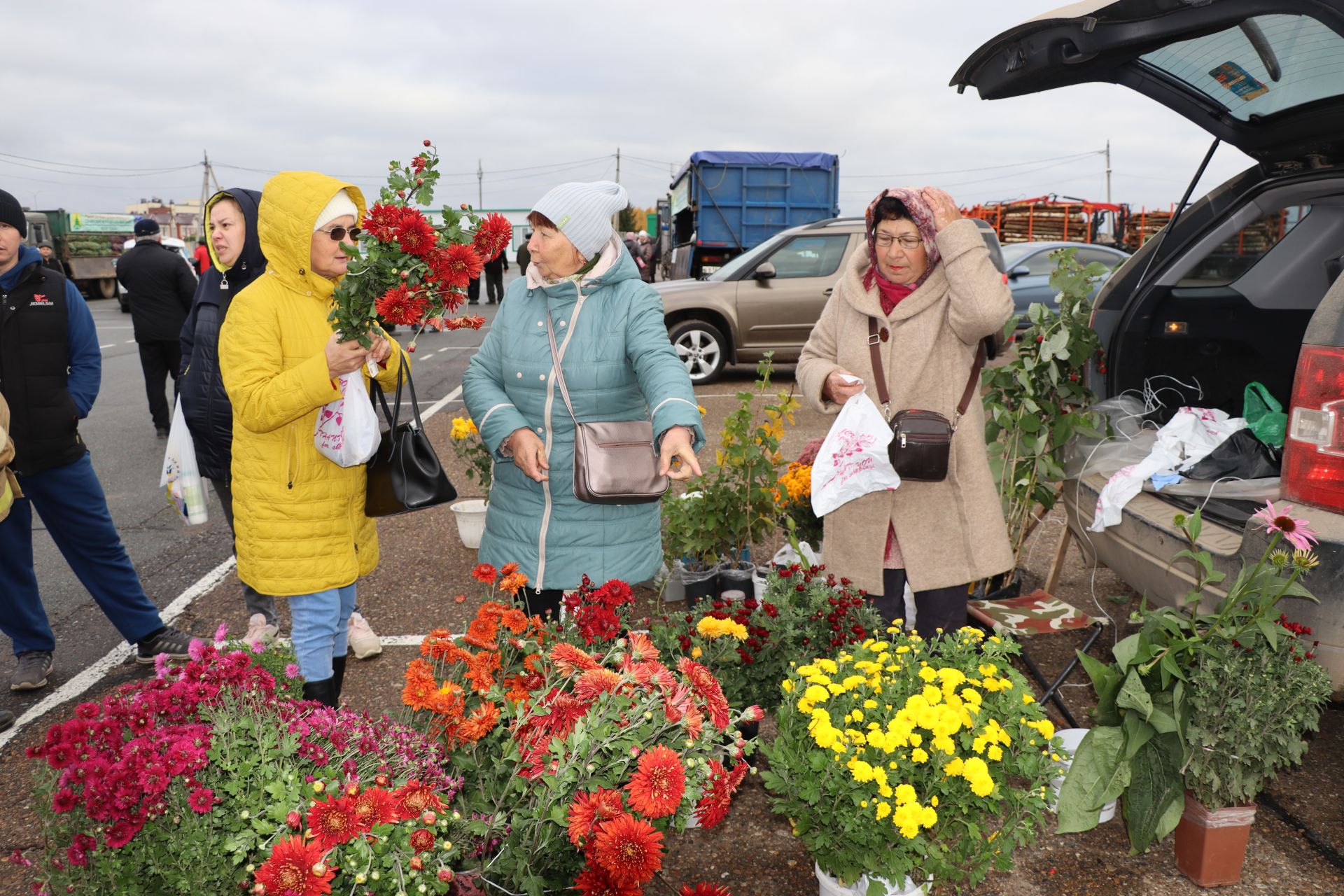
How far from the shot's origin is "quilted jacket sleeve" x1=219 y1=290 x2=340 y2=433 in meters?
2.59

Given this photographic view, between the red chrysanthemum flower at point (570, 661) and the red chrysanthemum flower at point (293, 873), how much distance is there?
1.82 ft

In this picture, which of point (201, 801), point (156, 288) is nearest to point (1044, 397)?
point (201, 801)

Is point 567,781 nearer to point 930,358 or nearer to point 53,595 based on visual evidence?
point 930,358

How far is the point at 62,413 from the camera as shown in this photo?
12.3 feet

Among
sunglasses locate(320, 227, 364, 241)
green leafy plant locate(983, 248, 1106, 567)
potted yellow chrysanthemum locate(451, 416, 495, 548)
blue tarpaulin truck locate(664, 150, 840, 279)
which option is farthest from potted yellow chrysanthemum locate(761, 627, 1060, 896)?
blue tarpaulin truck locate(664, 150, 840, 279)

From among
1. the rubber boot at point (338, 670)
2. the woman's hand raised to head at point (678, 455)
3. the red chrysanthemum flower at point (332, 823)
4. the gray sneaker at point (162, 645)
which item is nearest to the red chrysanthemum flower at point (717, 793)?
the red chrysanthemum flower at point (332, 823)

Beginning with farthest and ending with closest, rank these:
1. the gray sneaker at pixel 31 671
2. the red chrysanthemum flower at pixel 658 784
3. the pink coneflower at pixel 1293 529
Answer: the gray sneaker at pixel 31 671, the pink coneflower at pixel 1293 529, the red chrysanthemum flower at pixel 658 784

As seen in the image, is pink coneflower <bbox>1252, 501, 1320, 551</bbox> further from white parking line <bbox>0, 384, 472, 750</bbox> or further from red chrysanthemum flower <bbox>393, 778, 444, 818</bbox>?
white parking line <bbox>0, 384, 472, 750</bbox>

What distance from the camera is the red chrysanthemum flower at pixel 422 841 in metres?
1.68

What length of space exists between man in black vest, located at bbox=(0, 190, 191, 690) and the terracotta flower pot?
3.64m

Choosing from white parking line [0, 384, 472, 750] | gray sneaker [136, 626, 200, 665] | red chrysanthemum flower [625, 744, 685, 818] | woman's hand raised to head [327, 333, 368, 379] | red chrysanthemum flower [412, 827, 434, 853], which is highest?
woman's hand raised to head [327, 333, 368, 379]

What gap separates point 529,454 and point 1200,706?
1940mm

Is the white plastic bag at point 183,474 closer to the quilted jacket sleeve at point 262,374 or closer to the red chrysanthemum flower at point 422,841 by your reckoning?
the quilted jacket sleeve at point 262,374

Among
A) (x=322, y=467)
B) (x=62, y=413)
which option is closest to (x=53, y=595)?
(x=62, y=413)
